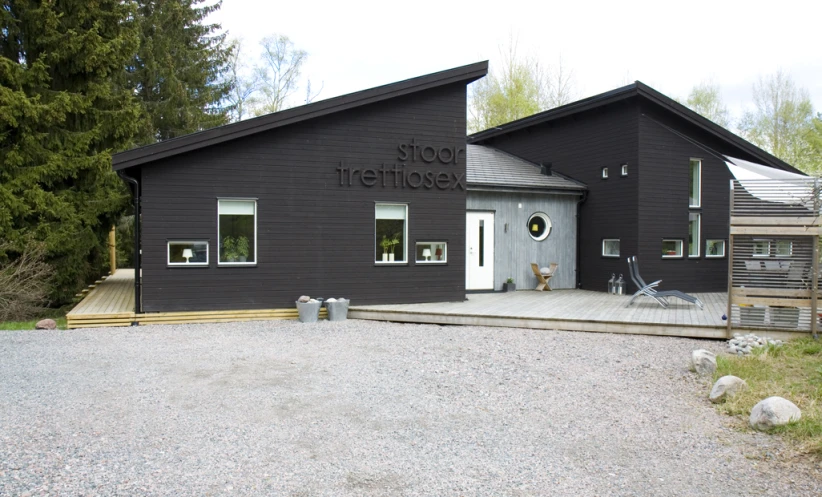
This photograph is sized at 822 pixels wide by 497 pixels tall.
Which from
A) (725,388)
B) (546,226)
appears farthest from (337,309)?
(725,388)

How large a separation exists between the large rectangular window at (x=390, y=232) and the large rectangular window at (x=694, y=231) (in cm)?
692

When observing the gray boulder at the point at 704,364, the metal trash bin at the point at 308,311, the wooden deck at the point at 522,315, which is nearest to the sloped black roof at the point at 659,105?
the wooden deck at the point at 522,315

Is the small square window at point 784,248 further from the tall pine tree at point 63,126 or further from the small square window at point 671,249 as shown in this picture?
the tall pine tree at point 63,126

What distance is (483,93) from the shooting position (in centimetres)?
2853

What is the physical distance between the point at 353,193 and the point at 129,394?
6208 millimetres

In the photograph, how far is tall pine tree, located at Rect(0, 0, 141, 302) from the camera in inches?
494

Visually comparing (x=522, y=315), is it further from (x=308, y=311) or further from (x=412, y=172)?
(x=308, y=311)

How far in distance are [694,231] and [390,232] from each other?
7339 millimetres

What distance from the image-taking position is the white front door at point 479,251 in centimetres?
1323

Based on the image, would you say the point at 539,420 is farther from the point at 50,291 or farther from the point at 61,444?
→ the point at 50,291

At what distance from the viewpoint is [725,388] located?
5.40 m

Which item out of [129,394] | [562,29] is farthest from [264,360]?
[562,29]

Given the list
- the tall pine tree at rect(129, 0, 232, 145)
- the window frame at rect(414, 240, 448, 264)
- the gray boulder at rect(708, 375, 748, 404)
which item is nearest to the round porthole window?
the window frame at rect(414, 240, 448, 264)

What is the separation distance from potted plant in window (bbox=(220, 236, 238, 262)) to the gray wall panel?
517 centimetres
